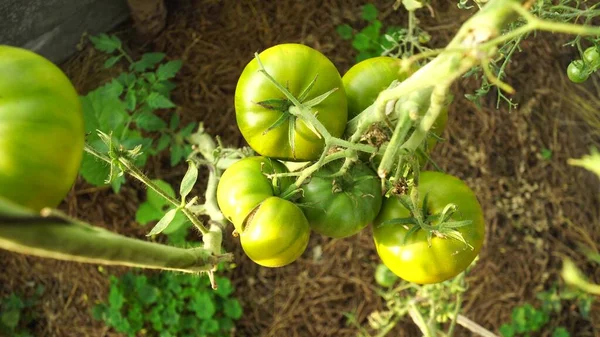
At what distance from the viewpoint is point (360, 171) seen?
3.33 ft

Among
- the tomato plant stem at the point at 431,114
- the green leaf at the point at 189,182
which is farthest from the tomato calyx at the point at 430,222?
the green leaf at the point at 189,182

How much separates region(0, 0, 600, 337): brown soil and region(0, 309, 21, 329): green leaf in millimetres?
79

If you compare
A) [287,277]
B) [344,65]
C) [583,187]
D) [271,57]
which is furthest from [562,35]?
[271,57]

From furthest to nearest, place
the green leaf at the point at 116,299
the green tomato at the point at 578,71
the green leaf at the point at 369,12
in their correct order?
the green leaf at the point at 369,12 < the green leaf at the point at 116,299 < the green tomato at the point at 578,71

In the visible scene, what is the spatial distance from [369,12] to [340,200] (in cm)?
128

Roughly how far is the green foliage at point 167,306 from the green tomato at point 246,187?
108 cm

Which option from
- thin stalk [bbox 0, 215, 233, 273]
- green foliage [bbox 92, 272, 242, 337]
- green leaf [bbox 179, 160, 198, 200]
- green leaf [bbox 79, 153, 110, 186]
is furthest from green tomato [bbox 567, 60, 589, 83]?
green foliage [bbox 92, 272, 242, 337]

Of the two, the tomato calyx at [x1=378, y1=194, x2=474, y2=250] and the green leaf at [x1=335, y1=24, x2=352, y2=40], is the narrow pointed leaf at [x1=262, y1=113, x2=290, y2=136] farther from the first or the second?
the green leaf at [x1=335, y1=24, x2=352, y2=40]

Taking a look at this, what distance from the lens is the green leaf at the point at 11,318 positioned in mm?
1992

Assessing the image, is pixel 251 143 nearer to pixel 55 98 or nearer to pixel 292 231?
pixel 292 231

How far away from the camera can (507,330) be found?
6.89 ft

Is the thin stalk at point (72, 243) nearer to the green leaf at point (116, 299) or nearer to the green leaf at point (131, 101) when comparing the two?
the green leaf at point (131, 101)

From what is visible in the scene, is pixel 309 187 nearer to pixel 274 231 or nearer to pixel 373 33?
pixel 274 231

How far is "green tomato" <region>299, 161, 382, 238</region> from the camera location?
979mm
